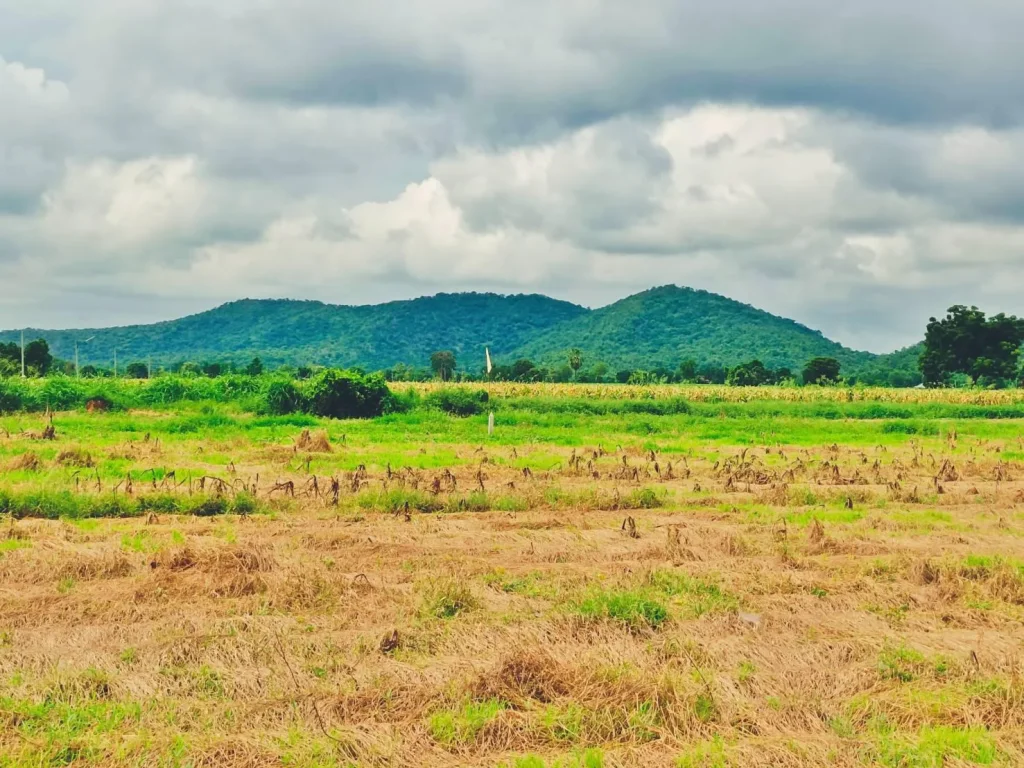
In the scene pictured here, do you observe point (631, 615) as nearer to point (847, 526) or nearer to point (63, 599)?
point (63, 599)

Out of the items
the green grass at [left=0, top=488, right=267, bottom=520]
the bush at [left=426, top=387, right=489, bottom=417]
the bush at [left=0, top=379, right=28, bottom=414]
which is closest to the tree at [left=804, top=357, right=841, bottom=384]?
the bush at [left=426, top=387, right=489, bottom=417]

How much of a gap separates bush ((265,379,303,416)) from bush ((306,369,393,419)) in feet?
1.78

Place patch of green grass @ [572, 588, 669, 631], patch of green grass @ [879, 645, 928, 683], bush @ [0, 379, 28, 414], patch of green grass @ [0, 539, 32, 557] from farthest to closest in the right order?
bush @ [0, 379, 28, 414]
patch of green grass @ [0, 539, 32, 557]
patch of green grass @ [572, 588, 669, 631]
patch of green grass @ [879, 645, 928, 683]

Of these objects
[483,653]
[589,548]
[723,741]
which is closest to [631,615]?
[483,653]

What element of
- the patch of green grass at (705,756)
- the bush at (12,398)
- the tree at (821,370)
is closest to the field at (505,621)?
the patch of green grass at (705,756)

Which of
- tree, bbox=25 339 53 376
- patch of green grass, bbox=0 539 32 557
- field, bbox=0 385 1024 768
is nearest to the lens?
field, bbox=0 385 1024 768

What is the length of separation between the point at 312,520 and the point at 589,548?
464cm

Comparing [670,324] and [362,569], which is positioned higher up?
[670,324]

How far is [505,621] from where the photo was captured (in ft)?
27.1

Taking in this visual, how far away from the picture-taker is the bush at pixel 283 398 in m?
39.9

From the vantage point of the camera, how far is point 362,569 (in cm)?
1047

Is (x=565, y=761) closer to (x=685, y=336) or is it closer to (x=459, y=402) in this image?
(x=459, y=402)

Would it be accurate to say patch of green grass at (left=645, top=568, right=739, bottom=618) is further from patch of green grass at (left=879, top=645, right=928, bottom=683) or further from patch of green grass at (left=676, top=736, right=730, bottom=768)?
patch of green grass at (left=676, top=736, right=730, bottom=768)

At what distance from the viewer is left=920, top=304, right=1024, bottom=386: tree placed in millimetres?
81375
